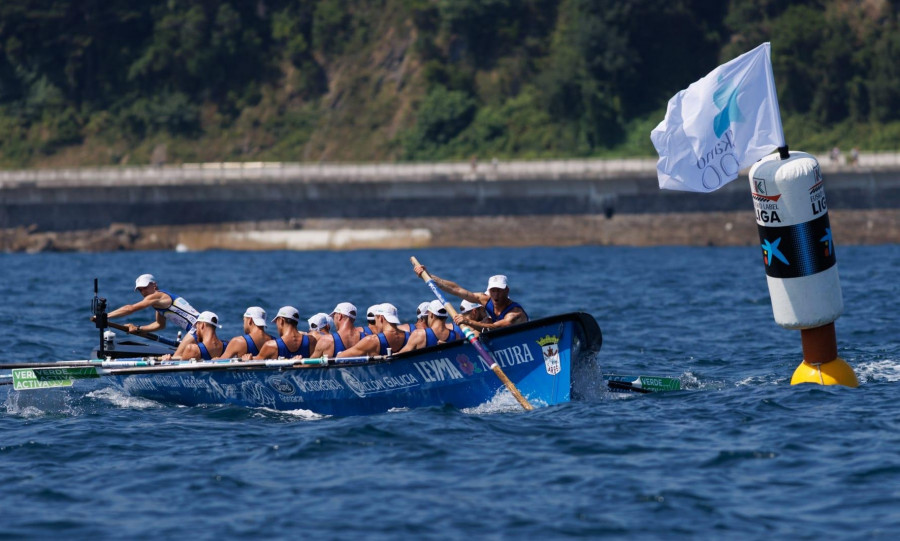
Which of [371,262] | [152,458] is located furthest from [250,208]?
[152,458]

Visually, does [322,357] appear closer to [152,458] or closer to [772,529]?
[152,458]

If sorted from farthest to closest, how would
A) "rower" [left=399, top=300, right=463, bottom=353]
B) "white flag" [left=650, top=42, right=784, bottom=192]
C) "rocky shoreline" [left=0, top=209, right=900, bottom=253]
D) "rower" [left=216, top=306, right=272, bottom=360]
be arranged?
"rocky shoreline" [left=0, top=209, right=900, bottom=253]
"rower" [left=216, top=306, right=272, bottom=360]
"rower" [left=399, top=300, right=463, bottom=353]
"white flag" [left=650, top=42, right=784, bottom=192]

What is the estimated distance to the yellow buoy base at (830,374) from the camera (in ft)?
52.5

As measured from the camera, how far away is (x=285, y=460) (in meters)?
13.3

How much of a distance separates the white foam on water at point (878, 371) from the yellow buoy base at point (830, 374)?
3.27 ft

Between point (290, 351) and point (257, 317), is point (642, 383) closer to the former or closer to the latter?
point (290, 351)

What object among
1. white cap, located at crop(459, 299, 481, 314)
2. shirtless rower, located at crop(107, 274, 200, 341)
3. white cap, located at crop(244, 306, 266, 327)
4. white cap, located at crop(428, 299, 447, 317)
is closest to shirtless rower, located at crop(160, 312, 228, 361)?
white cap, located at crop(244, 306, 266, 327)

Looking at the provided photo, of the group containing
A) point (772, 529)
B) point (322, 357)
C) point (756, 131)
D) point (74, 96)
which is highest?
point (74, 96)

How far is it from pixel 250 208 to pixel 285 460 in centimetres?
4835

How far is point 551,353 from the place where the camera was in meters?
15.3

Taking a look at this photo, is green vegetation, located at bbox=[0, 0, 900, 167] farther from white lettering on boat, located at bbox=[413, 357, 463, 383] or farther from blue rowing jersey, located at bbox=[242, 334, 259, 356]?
white lettering on boat, located at bbox=[413, 357, 463, 383]

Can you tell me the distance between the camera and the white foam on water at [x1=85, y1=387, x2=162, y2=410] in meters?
17.8

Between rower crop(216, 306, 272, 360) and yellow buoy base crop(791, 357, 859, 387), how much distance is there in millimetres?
7217

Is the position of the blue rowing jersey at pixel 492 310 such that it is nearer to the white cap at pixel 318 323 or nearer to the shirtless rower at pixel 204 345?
the white cap at pixel 318 323
